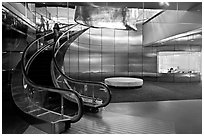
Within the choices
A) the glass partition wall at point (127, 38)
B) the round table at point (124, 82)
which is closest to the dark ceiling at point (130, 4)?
the glass partition wall at point (127, 38)

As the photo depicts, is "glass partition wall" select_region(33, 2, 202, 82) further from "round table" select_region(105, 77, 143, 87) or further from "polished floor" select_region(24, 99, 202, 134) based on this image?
"polished floor" select_region(24, 99, 202, 134)

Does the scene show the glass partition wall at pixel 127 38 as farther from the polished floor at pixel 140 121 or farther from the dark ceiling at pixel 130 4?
the polished floor at pixel 140 121

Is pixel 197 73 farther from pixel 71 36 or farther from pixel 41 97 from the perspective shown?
pixel 41 97

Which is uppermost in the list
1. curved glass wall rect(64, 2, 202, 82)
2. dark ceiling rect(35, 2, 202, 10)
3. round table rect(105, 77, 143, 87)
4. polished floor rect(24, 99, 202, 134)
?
dark ceiling rect(35, 2, 202, 10)

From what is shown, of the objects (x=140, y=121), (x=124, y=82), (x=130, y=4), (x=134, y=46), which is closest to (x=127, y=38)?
(x=134, y=46)

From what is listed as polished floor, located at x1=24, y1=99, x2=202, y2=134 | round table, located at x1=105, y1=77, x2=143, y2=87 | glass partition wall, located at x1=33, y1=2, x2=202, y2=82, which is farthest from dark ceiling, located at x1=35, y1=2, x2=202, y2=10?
polished floor, located at x1=24, y1=99, x2=202, y2=134

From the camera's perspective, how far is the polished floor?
304cm

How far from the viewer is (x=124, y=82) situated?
641cm

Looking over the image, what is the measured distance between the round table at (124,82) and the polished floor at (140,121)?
1.51 m

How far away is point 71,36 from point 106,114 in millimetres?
3163

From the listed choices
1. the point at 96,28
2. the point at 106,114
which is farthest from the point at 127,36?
the point at 106,114

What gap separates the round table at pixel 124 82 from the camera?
241 inches

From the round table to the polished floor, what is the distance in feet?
4.96

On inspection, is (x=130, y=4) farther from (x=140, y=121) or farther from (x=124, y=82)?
(x=140, y=121)
